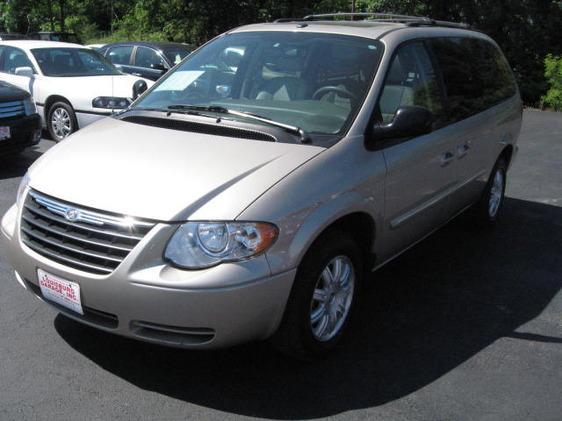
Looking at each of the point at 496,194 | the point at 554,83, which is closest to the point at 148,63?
the point at 496,194

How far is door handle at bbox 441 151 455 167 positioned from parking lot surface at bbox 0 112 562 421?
0.88 meters

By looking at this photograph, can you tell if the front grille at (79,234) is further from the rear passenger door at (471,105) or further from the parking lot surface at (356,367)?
the rear passenger door at (471,105)

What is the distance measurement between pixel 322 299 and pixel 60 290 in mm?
1362

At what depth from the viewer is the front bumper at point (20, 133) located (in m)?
7.64

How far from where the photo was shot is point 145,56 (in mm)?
12969

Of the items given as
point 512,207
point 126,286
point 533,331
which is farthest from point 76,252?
point 512,207

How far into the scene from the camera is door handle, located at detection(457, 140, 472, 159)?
4.92 meters

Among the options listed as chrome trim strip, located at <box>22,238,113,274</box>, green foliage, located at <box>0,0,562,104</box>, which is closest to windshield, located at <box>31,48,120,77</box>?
chrome trim strip, located at <box>22,238,113,274</box>

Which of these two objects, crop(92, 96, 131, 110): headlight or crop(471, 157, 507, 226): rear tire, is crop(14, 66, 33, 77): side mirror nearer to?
crop(92, 96, 131, 110): headlight

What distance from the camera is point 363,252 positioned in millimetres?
4008

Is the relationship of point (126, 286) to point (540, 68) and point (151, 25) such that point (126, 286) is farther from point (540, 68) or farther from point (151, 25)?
point (151, 25)

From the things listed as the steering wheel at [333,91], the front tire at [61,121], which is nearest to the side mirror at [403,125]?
the steering wheel at [333,91]

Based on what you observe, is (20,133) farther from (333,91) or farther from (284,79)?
(333,91)

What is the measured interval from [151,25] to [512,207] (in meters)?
19.3
